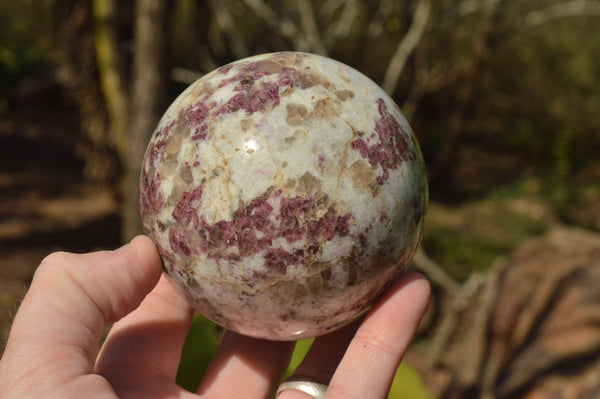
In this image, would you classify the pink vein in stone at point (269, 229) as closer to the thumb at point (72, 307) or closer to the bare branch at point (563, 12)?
the thumb at point (72, 307)

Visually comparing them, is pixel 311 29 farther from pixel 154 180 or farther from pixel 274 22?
pixel 154 180

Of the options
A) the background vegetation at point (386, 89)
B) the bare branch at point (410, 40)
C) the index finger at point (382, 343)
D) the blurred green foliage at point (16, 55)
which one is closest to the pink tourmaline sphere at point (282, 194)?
the index finger at point (382, 343)

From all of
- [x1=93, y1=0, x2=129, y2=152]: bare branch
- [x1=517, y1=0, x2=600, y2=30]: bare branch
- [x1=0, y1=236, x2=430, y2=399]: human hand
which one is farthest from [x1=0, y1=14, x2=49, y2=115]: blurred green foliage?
[x1=0, y1=236, x2=430, y2=399]: human hand

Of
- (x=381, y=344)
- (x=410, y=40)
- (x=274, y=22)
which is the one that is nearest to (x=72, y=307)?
(x=381, y=344)

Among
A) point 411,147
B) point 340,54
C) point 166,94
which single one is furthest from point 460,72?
point 411,147

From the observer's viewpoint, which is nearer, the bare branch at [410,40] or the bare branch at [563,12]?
the bare branch at [410,40]

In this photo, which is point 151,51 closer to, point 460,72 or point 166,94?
point 166,94
